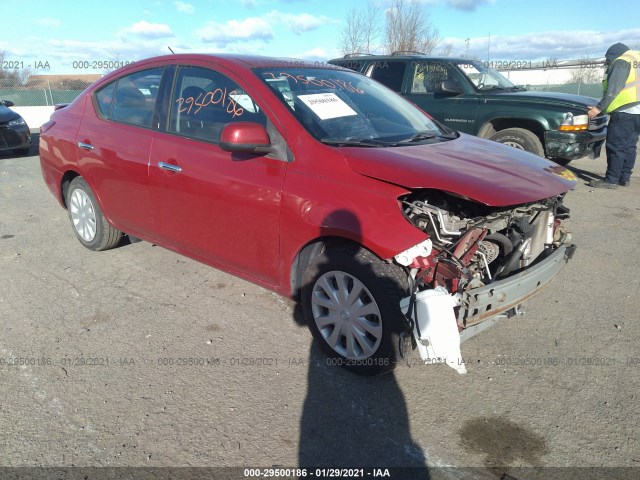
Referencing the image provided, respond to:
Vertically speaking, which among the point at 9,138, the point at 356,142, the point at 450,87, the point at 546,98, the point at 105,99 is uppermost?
the point at 450,87

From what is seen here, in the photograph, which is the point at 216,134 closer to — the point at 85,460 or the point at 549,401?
the point at 85,460

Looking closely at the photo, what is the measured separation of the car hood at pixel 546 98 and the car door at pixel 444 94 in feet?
1.15

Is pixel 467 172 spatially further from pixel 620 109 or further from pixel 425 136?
pixel 620 109

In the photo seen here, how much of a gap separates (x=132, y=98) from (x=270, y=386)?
2711mm

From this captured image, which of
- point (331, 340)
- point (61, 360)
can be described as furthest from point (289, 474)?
point (61, 360)

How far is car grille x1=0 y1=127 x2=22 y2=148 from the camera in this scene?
10.4m

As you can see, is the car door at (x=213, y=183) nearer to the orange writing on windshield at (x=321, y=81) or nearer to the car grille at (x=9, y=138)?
the orange writing on windshield at (x=321, y=81)

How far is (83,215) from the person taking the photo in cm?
480

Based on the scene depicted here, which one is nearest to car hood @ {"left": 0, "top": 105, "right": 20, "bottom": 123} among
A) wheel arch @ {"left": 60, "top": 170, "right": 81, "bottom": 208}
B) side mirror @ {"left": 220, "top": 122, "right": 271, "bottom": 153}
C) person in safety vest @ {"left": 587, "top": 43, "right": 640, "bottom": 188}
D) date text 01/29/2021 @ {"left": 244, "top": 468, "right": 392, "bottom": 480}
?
wheel arch @ {"left": 60, "top": 170, "right": 81, "bottom": 208}

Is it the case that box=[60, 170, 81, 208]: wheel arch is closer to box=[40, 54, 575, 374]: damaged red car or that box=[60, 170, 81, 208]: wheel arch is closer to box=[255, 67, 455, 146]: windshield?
box=[40, 54, 575, 374]: damaged red car

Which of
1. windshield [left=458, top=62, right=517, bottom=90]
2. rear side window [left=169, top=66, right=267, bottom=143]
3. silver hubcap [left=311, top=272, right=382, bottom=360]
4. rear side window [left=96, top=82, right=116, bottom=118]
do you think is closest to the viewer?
silver hubcap [left=311, top=272, right=382, bottom=360]

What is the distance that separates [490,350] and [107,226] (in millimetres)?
3500

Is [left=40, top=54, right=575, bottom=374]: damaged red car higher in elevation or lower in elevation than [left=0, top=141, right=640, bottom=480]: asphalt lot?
higher

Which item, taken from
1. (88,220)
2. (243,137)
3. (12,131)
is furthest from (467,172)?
(12,131)
